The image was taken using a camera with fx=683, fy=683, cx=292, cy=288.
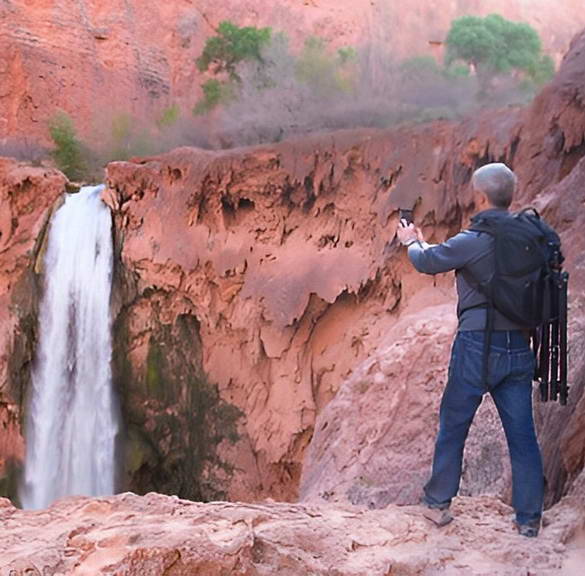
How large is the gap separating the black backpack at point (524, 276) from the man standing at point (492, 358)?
0.03 meters

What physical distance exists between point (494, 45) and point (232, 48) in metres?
9.19

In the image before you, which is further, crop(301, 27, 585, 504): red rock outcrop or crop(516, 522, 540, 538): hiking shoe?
crop(301, 27, 585, 504): red rock outcrop

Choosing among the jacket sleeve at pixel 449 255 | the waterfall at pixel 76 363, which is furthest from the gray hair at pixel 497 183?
the waterfall at pixel 76 363

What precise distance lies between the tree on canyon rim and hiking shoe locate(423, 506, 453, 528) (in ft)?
68.9

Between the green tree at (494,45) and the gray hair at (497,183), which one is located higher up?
the green tree at (494,45)

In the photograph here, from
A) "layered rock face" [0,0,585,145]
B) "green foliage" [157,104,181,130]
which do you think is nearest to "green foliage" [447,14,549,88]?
"layered rock face" [0,0,585,145]

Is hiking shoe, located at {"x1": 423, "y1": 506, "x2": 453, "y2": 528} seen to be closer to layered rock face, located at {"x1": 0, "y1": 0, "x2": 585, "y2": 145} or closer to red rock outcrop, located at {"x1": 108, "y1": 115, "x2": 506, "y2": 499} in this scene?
red rock outcrop, located at {"x1": 108, "y1": 115, "x2": 506, "y2": 499}

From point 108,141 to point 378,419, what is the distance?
1884 centimetres

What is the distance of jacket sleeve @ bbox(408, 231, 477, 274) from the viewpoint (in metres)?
3.31

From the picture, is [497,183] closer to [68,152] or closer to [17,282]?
[17,282]

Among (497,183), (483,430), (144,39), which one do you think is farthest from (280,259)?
(144,39)

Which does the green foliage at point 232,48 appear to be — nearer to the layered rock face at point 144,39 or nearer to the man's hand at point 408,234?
the layered rock face at point 144,39

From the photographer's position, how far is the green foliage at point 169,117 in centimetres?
2267

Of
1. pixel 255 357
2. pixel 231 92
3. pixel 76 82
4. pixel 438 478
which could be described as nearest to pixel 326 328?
pixel 255 357
